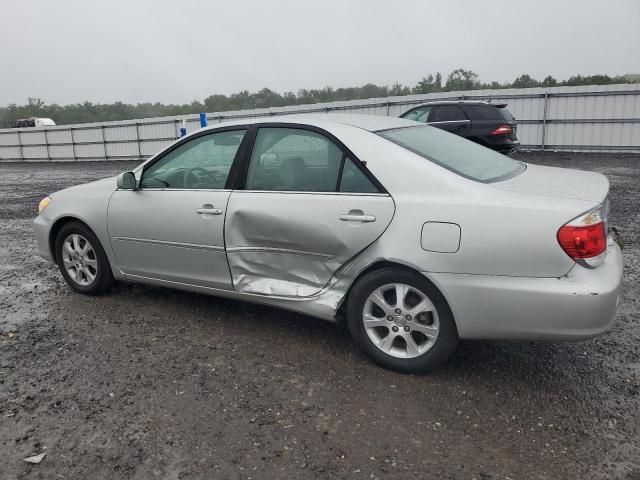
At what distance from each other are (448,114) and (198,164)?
8.98 meters

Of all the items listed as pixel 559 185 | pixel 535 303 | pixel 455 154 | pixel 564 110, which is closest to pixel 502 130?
pixel 564 110

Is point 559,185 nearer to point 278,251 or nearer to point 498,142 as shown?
point 278,251

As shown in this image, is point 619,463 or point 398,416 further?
point 398,416

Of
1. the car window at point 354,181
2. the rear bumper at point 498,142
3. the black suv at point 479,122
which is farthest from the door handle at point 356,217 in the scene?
the rear bumper at point 498,142

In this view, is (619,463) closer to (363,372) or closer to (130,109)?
(363,372)

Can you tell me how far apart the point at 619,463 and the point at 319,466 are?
4.33 feet

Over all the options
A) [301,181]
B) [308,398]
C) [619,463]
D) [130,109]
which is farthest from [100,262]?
[130,109]

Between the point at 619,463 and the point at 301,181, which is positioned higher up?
the point at 301,181

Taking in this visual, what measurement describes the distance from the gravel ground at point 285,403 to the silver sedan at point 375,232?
0.32m

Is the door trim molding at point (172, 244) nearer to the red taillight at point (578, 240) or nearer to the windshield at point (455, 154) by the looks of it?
the windshield at point (455, 154)

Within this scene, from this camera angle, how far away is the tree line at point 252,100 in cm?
3959

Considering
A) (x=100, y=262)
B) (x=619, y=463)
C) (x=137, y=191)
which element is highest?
(x=137, y=191)

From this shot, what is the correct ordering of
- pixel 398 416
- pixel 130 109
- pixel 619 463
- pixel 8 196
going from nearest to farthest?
pixel 619 463, pixel 398 416, pixel 8 196, pixel 130 109

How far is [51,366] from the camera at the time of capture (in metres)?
3.54
